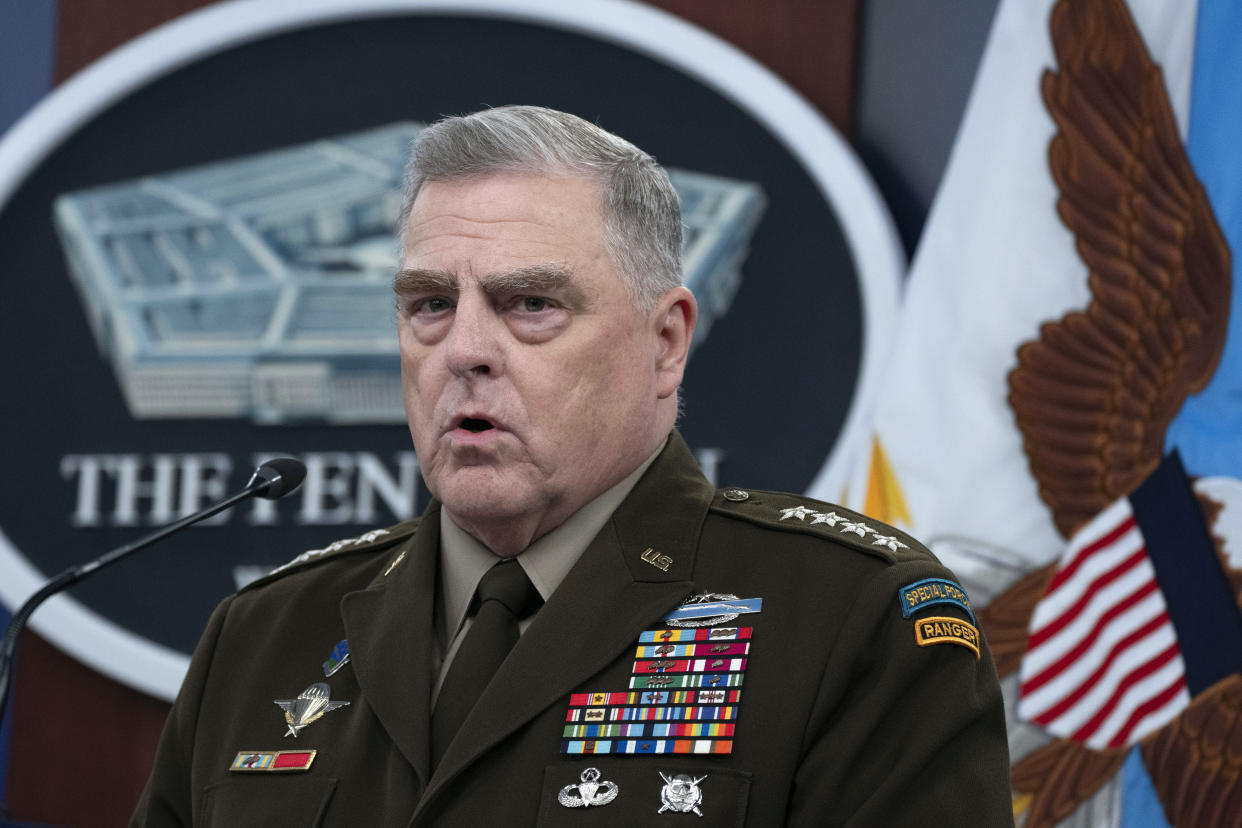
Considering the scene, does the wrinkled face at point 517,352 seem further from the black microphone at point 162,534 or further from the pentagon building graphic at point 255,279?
the pentagon building graphic at point 255,279

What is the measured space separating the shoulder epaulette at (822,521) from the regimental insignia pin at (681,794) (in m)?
0.26

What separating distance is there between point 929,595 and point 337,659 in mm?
562

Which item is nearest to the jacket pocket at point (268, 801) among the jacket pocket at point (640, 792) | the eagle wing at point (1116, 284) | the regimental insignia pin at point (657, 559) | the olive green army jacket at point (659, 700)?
the olive green army jacket at point (659, 700)

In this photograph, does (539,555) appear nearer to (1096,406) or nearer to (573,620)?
(573,620)

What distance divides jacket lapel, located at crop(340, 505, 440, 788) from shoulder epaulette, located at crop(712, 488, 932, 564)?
29 centimetres

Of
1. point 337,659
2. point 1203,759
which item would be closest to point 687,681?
point 337,659

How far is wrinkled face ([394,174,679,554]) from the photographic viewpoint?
1.23 m

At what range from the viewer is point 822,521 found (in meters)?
1.29

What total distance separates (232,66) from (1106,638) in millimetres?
2087

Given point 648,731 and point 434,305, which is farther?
point 434,305

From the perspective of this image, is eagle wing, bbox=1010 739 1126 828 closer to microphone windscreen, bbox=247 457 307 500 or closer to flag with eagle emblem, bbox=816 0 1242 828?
flag with eagle emblem, bbox=816 0 1242 828

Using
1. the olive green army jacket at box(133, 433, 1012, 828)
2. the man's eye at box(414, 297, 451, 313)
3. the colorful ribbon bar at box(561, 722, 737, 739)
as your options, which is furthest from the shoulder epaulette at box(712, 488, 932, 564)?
the man's eye at box(414, 297, 451, 313)

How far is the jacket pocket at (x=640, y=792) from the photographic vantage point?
109cm

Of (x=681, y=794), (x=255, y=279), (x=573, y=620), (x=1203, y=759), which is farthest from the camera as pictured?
(x=255, y=279)
